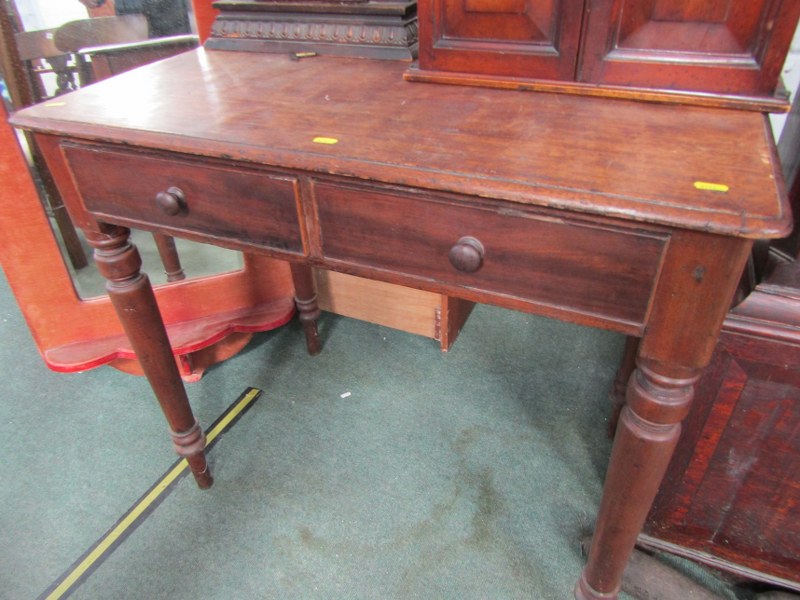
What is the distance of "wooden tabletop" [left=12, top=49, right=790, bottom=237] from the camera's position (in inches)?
26.6

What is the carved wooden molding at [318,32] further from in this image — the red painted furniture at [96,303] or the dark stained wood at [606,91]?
the red painted furniture at [96,303]

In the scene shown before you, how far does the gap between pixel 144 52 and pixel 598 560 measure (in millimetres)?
1635

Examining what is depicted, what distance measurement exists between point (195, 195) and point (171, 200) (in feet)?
0.14

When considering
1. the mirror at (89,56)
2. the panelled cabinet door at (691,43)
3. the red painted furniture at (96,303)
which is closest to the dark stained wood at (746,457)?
the panelled cabinet door at (691,43)

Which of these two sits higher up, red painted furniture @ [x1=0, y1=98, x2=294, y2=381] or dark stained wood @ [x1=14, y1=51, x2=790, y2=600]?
dark stained wood @ [x1=14, y1=51, x2=790, y2=600]

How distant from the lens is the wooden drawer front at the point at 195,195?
891 millimetres

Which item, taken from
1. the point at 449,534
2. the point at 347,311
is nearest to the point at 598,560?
the point at 449,534

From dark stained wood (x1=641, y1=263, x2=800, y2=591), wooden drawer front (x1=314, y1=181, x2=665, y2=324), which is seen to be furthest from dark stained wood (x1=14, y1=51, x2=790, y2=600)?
dark stained wood (x1=641, y1=263, x2=800, y2=591)

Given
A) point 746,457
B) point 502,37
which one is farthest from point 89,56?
point 746,457

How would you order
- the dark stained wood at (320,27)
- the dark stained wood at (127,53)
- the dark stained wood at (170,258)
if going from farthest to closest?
the dark stained wood at (170,258) → the dark stained wood at (127,53) → the dark stained wood at (320,27)

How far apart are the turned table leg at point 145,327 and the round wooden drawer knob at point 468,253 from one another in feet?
2.21

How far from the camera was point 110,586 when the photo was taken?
48.8 inches

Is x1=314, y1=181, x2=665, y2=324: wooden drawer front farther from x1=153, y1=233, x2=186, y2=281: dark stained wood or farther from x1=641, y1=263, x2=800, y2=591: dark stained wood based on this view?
x1=153, y1=233, x2=186, y2=281: dark stained wood

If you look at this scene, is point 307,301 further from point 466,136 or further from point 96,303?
point 466,136
